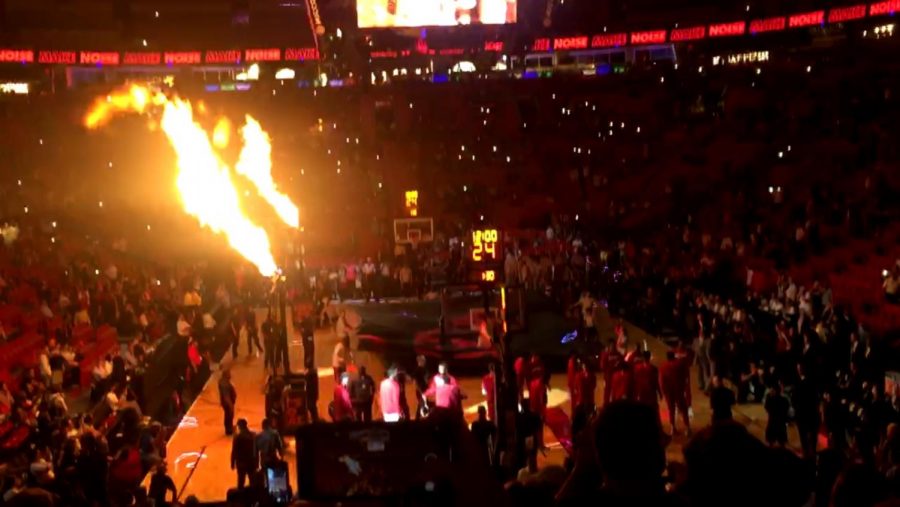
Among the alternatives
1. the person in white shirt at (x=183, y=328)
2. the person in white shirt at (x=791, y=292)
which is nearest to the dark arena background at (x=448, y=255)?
the person in white shirt at (x=183, y=328)

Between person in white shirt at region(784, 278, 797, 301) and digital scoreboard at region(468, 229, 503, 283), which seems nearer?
digital scoreboard at region(468, 229, 503, 283)

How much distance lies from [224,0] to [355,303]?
26618 mm

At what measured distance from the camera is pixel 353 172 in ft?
123

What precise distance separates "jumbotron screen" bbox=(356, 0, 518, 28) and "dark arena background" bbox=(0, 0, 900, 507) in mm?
140

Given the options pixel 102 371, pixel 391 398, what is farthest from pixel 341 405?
pixel 102 371

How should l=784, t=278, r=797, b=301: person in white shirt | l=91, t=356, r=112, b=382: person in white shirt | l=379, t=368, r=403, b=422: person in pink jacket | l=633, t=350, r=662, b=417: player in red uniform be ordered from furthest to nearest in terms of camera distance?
1. l=784, t=278, r=797, b=301: person in white shirt
2. l=91, t=356, r=112, b=382: person in white shirt
3. l=379, t=368, r=403, b=422: person in pink jacket
4. l=633, t=350, r=662, b=417: player in red uniform

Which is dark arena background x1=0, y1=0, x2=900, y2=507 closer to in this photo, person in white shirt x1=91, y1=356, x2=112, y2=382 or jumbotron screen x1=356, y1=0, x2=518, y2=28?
jumbotron screen x1=356, y1=0, x2=518, y2=28

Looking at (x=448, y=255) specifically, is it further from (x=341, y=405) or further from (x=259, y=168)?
(x=341, y=405)

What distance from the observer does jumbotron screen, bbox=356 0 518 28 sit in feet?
129

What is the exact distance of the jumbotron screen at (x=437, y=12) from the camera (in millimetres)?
39438

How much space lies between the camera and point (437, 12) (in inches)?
1554

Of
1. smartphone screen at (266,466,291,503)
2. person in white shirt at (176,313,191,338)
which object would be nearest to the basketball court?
person in white shirt at (176,313,191,338)

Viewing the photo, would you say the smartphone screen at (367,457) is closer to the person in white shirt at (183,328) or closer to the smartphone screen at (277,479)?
the smartphone screen at (277,479)

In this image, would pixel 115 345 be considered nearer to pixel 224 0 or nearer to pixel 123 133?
pixel 123 133
